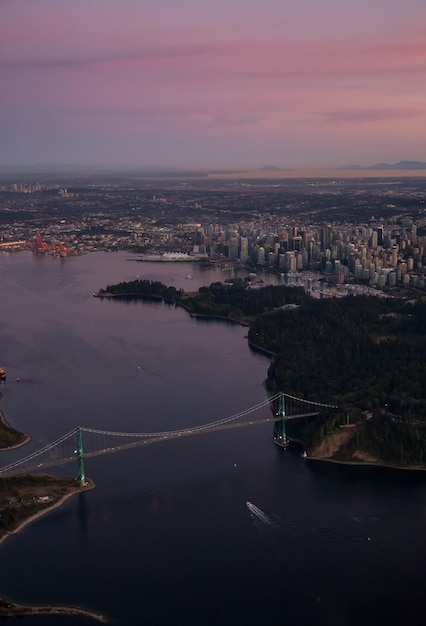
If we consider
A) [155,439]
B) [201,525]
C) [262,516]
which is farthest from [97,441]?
[262,516]

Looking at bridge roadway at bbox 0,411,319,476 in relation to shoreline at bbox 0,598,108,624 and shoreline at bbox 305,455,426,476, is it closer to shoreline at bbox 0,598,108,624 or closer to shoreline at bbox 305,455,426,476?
shoreline at bbox 305,455,426,476

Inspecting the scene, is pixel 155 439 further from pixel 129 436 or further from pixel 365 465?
pixel 365 465

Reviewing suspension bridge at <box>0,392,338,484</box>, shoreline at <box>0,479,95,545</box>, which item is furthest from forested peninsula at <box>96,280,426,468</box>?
shoreline at <box>0,479,95,545</box>

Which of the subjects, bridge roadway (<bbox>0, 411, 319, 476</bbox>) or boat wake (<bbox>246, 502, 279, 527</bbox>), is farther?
bridge roadway (<bbox>0, 411, 319, 476</bbox>)

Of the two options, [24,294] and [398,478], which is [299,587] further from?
[24,294]

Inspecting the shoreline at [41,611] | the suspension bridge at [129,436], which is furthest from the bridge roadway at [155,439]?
the shoreline at [41,611]

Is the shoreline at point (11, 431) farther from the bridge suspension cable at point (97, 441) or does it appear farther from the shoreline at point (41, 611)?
the shoreline at point (41, 611)

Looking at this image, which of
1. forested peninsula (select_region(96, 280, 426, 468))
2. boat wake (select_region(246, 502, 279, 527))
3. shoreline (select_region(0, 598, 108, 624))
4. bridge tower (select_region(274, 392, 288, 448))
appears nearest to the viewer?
shoreline (select_region(0, 598, 108, 624))
